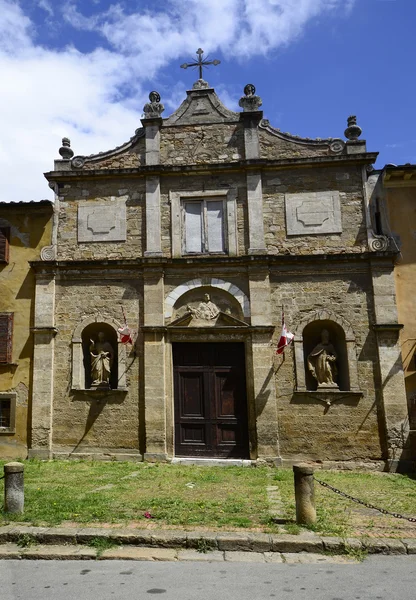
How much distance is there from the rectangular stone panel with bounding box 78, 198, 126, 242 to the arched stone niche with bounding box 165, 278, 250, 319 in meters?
2.12

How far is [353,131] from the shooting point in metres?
13.2

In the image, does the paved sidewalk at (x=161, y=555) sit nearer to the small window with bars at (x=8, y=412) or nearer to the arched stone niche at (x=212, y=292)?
the small window with bars at (x=8, y=412)

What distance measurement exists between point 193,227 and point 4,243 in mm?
5205

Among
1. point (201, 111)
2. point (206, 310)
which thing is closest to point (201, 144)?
point (201, 111)

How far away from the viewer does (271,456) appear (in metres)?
11.8

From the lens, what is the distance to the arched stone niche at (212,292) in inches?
498

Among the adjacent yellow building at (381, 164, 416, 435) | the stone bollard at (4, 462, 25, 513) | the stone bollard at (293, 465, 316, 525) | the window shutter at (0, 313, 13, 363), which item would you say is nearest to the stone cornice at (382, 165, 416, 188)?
the adjacent yellow building at (381, 164, 416, 435)

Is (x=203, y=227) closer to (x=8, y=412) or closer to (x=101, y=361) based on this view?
(x=101, y=361)

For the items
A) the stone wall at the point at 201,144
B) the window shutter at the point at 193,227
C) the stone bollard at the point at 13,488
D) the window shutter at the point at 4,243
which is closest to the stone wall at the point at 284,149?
the stone wall at the point at 201,144

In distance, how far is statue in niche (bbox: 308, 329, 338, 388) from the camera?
39.9ft

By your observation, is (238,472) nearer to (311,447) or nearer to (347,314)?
(311,447)

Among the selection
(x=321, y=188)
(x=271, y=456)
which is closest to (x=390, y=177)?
(x=321, y=188)

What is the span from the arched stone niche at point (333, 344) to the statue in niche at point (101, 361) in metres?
4.84

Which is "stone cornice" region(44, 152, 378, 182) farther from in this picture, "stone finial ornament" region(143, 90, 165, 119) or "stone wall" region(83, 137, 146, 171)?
"stone finial ornament" region(143, 90, 165, 119)
